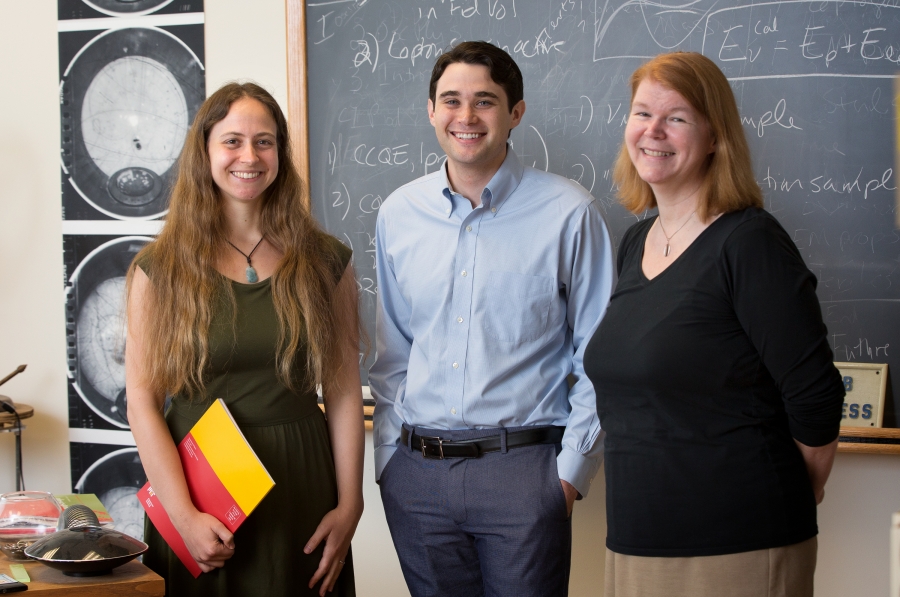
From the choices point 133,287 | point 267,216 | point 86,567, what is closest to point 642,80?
point 267,216

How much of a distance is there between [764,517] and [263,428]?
104 centimetres

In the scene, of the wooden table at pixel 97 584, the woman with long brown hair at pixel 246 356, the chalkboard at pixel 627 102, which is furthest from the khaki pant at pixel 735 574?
the chalkboard at pixel 627 102

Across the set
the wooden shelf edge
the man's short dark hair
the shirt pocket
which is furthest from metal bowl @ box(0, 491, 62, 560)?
the wooden shelf edge

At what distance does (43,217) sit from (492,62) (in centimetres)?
202

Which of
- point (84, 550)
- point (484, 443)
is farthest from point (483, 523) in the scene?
point (84, 550)

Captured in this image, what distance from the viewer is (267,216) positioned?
1.95 meters

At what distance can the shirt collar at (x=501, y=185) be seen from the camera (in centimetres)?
199

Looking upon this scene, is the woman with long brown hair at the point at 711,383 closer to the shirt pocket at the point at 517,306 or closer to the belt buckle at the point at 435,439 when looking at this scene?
the shirt pocket at the point at 517,306

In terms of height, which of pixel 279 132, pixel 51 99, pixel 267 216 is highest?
pixel 51 99

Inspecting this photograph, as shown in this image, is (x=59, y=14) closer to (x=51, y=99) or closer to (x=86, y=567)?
(x=51, y=99)

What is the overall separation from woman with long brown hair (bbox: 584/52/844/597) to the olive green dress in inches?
27.7

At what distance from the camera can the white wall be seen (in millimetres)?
2822

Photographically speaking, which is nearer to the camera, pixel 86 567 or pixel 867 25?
pixel 86 567

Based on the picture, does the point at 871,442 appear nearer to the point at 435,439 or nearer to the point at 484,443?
the point at 484,443
